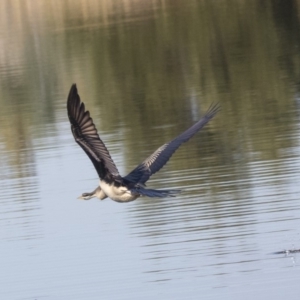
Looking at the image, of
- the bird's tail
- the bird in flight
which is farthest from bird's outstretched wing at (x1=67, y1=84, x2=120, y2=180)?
the bird's tail

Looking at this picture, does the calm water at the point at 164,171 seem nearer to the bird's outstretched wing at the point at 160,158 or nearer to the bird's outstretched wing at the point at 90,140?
the bird's outstretched wing at the point at 160,158

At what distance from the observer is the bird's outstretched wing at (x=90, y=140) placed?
12516mm

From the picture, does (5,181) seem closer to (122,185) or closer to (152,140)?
(152,140)

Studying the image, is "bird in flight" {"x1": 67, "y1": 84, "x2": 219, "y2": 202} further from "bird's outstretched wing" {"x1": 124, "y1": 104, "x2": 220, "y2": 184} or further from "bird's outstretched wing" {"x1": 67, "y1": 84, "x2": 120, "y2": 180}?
"bird's outstretched wing" {"x1": 124, "y1": 104, "x2": 220, "y2": 184}

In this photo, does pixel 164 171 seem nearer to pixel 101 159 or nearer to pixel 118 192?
pixel 101 159

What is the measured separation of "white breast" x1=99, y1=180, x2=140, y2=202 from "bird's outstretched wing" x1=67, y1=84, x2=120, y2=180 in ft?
0.32

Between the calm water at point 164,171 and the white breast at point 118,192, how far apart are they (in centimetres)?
94

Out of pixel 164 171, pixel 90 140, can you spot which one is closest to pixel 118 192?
pixel 90 140

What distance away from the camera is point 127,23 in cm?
5012

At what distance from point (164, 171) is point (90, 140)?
7.51 meters

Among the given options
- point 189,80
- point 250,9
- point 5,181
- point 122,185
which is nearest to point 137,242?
point 122,185

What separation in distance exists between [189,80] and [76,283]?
65.6 ft

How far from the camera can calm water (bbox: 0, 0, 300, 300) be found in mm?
13535

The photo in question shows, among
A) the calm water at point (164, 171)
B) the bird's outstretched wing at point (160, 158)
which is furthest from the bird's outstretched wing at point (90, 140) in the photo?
the calm water at point (164, 171)
